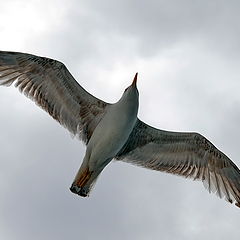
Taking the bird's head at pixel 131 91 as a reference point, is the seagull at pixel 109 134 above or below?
below

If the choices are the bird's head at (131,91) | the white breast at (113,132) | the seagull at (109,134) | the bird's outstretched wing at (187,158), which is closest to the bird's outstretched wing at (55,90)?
the seagull at (109,134)

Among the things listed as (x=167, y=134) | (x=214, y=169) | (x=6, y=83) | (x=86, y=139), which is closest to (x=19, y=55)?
(x=6, y=83)

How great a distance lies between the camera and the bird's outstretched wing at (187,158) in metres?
22.0

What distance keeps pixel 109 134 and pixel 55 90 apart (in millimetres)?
1859

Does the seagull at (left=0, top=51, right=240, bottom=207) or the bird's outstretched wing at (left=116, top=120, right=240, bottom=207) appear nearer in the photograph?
the seagull at (left=0, top=51, right=240, bottom=207)

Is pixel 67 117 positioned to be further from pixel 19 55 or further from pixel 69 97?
pixel 19 55

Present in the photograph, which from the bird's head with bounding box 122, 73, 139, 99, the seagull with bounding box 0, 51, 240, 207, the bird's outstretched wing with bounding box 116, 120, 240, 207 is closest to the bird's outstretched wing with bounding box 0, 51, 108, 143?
the seagull with bounding box 0, 51, 240, 207

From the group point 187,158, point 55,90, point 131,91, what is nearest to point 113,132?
point 131,91

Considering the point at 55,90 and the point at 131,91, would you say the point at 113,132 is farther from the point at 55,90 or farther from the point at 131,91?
the point at 55,90

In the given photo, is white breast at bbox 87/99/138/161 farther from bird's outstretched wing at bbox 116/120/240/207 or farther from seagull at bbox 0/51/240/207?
bird's outstretched wing at bbox 116/120/240/207

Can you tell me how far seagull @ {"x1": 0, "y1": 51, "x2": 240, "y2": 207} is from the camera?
818 inches

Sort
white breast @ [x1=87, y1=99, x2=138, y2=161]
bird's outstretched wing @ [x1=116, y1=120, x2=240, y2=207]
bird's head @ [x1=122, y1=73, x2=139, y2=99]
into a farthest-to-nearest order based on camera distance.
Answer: bird's outstretched wing @ [x1=116, y1=120, x2=240, y2=207] → bird's head @ [x1=122, y1=73, x2=139, y2=99] → white breast @ [x1=87, y1=99, x2=138, y2=161]

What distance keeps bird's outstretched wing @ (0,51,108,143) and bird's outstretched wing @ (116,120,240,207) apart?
132cm

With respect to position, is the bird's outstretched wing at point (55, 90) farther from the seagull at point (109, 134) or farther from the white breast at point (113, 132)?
the white breast at point (113, 132)
